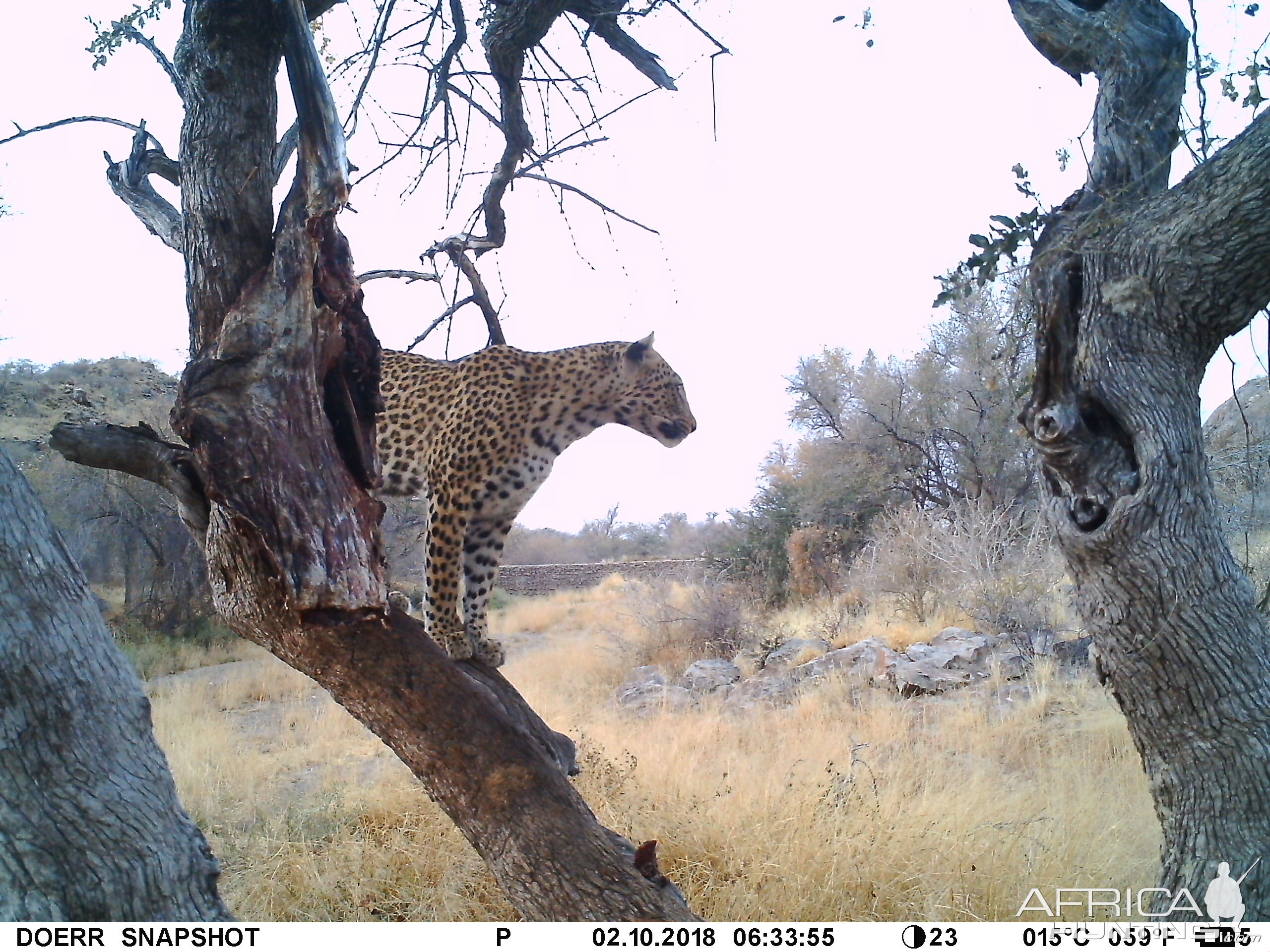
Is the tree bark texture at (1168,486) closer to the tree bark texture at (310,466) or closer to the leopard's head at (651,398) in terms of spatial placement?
the tree bark texture at (310,466)

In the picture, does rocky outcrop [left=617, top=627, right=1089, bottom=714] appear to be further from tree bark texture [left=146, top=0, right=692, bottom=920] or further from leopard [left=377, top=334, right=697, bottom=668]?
tree bark texture [left=146, top=0, right=692, bottom=920]

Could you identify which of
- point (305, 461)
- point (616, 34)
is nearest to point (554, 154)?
point (616, 34)

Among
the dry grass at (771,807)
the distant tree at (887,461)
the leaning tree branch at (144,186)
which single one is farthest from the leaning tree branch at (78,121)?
the distant tree at (887,461)

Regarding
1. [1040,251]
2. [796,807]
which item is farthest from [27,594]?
[796,807]

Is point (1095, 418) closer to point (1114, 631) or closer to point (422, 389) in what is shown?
point (1114, 631)

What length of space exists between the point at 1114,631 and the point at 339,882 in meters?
4.33

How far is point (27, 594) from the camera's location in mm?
2035

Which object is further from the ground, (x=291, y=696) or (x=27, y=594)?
(x=27, y=594)

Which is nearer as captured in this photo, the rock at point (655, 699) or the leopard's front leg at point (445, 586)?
the leopard's front leg at point (445, 586)

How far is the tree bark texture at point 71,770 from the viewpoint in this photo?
193 cm

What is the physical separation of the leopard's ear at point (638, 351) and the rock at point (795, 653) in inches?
265

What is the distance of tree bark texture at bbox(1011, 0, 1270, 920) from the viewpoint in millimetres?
2902

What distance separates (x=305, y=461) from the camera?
2.39m
